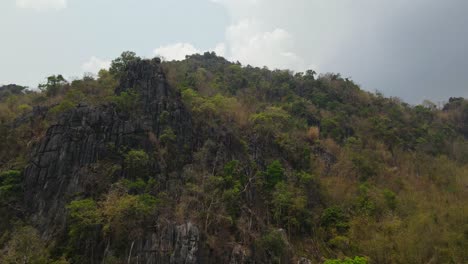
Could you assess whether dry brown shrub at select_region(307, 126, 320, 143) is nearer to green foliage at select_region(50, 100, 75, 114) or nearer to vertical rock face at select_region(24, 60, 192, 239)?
vertical rock face at select_region(24, 60, 192, 239)

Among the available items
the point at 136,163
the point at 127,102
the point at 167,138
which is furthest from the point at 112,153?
the point at 127,102

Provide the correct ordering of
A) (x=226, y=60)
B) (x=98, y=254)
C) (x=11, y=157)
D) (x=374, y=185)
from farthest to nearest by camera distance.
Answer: (x=226, y=60)
(x=374, y=185)
(x=11, y=157)
(x=98, y=254)

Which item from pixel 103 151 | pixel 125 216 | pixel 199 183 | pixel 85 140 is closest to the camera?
pixel 125 216

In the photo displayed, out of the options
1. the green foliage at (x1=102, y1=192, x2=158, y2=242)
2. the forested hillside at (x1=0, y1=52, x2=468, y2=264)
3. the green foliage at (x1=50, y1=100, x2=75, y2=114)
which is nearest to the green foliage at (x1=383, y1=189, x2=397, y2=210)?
the forested hillside at (x1=0, y1=52, x2=468, y2=264)

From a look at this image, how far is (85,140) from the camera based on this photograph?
25.8m

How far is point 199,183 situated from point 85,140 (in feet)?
28.0

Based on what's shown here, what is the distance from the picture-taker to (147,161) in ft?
82.9

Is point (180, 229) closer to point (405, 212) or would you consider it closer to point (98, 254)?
point (98, 254)

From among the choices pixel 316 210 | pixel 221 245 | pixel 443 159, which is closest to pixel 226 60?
pixel 443 159

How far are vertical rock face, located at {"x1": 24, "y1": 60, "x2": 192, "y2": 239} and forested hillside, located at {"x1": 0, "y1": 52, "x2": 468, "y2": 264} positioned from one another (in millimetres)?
86

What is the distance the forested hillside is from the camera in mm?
20922

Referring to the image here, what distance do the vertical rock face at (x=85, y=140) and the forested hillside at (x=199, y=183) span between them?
0.28 feet

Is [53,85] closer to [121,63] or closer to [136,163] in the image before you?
[121,63]

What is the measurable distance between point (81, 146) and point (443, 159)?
33519 mm
